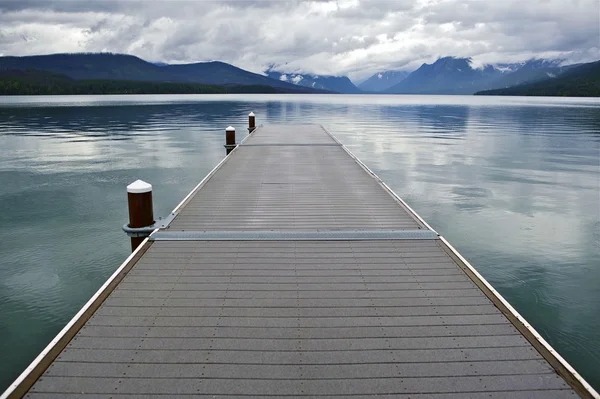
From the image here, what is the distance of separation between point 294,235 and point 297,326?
295cm

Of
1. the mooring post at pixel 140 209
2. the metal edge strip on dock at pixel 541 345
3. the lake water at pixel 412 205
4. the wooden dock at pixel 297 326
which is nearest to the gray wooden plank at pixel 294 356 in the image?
the wooden dock at pixel 297 326

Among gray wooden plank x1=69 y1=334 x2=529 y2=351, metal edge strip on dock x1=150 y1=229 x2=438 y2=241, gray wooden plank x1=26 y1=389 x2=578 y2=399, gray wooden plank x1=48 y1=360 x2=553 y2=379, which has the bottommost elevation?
gray wooden plank x1=26 y1=389 x2=578 y2=399

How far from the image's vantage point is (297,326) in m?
4.93

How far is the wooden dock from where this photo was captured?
13.2ft

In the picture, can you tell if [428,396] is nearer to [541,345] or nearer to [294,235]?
[541,345]

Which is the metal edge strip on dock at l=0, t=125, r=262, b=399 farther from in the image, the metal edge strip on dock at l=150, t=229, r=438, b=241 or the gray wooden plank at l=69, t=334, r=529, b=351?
the metal edge strip on dock at l=150, t=229, r=438, b=241

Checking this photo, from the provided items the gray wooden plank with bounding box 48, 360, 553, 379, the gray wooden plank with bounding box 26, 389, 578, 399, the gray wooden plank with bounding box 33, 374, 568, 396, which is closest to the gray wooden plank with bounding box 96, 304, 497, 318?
the gray wooden plank with bounding box 48, 360, 553, 379

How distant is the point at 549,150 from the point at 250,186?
875 inches

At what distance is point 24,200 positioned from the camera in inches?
587

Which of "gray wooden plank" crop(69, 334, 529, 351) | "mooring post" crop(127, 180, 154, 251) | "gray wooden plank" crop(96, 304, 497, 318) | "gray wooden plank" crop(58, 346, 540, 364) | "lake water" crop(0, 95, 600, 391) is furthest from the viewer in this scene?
"mooring post" crop(127, 180, 154, 251)

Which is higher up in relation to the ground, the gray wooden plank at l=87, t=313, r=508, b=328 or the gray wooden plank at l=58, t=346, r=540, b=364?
the gray wooden plank at l=87, t=313, r=508, b=328

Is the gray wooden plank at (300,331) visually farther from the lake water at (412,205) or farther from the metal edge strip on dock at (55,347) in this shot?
the lake water at (412,205)

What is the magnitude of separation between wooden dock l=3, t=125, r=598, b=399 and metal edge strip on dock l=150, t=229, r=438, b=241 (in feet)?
0.10

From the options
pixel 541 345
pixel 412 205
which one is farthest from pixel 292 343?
pixel 412 205
